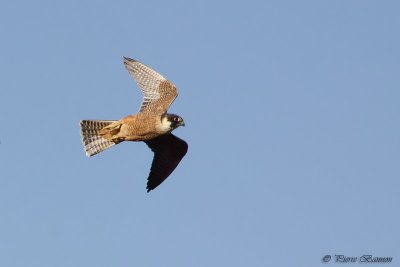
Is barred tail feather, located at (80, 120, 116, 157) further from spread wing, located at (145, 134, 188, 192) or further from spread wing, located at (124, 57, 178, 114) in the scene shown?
spread wing, located at (145, 134, 188, 192)

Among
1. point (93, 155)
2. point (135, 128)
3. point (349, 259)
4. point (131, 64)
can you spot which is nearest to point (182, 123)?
point (135, 128)

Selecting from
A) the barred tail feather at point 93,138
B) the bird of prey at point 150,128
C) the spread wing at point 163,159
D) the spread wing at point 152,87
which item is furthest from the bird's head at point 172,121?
the spread wing at point 163,159

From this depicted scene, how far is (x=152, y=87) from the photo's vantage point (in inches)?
573

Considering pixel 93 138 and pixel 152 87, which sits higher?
pixel 152 87

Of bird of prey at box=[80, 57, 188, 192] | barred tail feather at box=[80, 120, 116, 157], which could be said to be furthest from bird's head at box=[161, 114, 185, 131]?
barred tail feather at box=[80, 120, 116, 157]

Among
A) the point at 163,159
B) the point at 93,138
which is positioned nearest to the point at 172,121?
the point at 93,138

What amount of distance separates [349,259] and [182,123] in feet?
13.8

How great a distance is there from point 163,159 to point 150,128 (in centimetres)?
181

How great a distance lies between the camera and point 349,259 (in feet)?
45.0

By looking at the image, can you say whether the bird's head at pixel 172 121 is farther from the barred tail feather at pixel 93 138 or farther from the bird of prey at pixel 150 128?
the barred tail feather at pixel 93 138

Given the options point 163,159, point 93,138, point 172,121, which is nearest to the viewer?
point 172,121

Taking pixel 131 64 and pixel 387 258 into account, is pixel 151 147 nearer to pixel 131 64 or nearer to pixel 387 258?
pixel 131 64

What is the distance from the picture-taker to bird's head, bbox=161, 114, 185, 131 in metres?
12.8

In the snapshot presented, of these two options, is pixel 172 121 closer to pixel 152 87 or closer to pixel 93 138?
pixel 93 138
